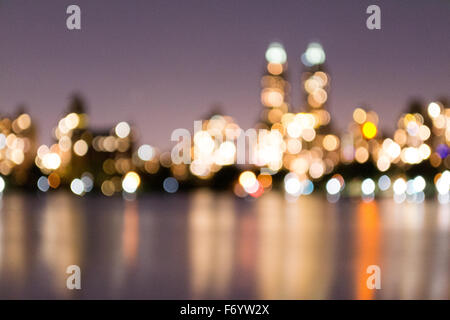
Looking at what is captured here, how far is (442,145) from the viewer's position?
4592 inches

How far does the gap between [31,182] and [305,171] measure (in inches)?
2267

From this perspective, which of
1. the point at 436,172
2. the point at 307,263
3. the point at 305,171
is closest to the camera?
the point at 307,263

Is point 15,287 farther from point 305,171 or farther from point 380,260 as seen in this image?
point 305,171

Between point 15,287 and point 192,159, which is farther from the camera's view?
point 192,159

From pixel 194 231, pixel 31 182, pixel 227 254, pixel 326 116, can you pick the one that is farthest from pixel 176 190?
pixel 227 254

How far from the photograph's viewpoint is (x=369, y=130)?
154m

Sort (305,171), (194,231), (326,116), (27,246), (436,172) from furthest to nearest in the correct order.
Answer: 1. (326,116)
2. (305,171)
3. (436,172)
4. (194,231)
5. (27,246)

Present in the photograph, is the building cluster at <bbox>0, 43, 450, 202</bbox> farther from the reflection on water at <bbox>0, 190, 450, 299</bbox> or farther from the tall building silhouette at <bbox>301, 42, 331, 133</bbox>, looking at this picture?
the reflection on water at <bbox>0, 190, 450, 299</bbox>

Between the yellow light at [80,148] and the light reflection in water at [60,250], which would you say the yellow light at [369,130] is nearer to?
the yellow light at [80,148]

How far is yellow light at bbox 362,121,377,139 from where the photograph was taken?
15100 centimetres

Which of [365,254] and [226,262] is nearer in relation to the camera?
[226,262]

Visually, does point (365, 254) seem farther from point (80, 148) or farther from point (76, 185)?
point (76, 185)

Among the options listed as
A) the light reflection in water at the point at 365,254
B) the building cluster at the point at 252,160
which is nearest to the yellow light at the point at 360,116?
the building cluster at the point at 252,160

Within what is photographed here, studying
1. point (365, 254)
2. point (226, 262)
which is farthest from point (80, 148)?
point (226, 262)
